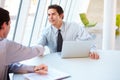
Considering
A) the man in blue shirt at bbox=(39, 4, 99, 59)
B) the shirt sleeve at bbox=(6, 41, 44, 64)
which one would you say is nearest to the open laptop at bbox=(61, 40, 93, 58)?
the shirt sleeve at bbox=(6, 41, 44, 64)

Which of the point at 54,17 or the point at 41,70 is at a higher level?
the point at 54,17

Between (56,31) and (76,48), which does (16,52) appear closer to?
(76,48)

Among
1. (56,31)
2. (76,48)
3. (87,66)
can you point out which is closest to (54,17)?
(56,31)

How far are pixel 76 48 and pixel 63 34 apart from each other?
0.69 metres

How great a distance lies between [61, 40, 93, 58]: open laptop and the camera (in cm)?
200

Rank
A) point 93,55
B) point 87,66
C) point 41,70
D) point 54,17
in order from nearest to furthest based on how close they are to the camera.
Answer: point 41,70 → point 87,66 → point 93,55 → point 54,17

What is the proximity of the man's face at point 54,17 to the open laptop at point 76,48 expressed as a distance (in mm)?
630

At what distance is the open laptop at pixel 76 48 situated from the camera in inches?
78.9

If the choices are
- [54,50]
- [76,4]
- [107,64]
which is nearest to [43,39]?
[54,50]

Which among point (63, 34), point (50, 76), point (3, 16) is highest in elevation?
point (3, 16)

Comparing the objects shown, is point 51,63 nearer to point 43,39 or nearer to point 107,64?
point 107,64

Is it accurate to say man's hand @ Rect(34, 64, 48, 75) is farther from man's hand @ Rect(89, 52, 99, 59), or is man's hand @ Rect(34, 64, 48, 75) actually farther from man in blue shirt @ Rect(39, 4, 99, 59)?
man in blue shirt @ Rect(39, 4, 99, 59)

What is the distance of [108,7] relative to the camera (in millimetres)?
4285

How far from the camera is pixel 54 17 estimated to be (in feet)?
8.61
